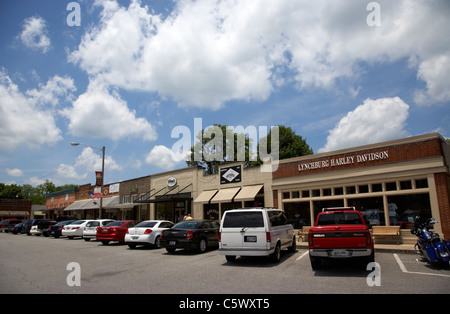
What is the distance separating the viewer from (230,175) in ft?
77.0

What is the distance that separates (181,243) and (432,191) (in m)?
11.4

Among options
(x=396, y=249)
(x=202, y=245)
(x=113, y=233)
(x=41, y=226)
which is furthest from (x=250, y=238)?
(x=41, y=226)

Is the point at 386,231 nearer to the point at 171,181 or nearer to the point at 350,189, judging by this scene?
the point at 350,189

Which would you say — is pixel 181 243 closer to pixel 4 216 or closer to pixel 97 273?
pixel 97 273

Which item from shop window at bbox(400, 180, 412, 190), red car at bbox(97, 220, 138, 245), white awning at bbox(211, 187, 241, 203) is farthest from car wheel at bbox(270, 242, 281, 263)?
red car at bbox(97, 220, 138, 245)

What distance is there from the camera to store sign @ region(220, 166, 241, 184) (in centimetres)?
2295

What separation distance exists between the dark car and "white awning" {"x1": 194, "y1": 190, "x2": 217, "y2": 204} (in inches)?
351

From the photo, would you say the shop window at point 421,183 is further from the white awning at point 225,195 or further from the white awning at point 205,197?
the white awning at point 205,197

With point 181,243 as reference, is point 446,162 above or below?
above

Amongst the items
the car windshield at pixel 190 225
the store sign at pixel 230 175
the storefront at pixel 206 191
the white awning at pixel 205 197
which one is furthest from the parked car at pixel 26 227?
the car windshield at pixel 190 225

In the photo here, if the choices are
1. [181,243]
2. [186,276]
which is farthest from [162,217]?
[186,276]

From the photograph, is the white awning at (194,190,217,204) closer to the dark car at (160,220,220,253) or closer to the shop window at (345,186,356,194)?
the dark car at (160,220,220,253)

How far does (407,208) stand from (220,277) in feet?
36.2

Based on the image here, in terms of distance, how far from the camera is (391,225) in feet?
50.3
